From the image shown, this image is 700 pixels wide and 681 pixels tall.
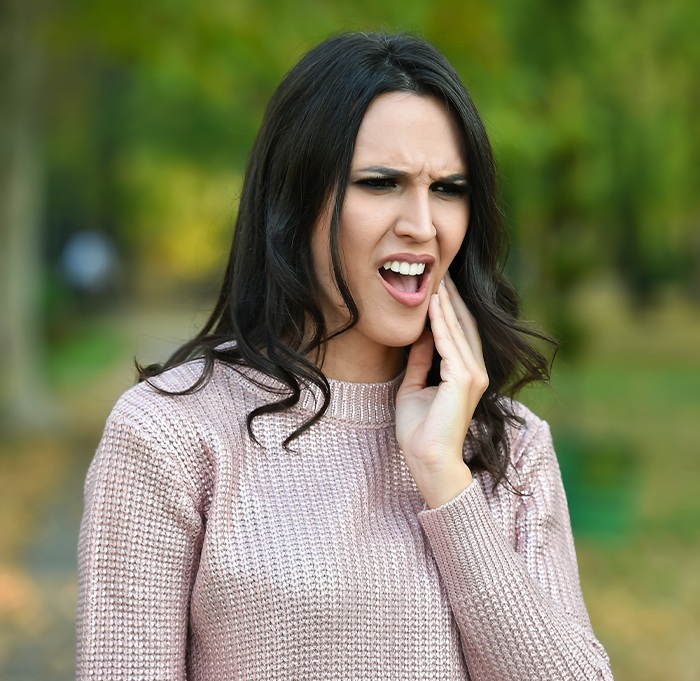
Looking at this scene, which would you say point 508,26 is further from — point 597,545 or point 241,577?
point 241,577

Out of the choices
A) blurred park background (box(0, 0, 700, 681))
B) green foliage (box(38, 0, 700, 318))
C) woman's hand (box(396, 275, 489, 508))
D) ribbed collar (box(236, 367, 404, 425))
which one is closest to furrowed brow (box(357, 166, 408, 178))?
woman's hand (box(396, 275, 489, 508))

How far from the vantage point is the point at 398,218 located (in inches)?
89.7

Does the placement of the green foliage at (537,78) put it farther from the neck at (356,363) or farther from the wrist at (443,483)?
the wrist at (443,483)

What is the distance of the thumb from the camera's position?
2.49 m

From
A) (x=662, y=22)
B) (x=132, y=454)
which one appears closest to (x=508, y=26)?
(x=662, y=22)

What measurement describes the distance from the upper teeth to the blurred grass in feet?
1.96

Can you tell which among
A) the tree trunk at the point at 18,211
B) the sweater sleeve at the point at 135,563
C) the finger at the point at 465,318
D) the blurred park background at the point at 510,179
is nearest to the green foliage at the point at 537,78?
the blurred park background at the point at 510,179

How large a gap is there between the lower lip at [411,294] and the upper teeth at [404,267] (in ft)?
0.09

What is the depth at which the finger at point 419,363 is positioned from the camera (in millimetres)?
2486

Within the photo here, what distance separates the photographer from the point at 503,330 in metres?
2.55

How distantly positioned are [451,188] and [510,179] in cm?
738

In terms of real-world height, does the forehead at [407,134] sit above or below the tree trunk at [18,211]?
above

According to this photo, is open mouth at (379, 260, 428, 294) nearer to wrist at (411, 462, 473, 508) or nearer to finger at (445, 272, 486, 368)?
finger at (445, 272, 486, 368)

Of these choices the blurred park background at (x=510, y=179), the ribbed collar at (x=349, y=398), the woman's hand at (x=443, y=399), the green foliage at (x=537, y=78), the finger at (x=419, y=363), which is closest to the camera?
the woman's hand at (x=443, y=399)
